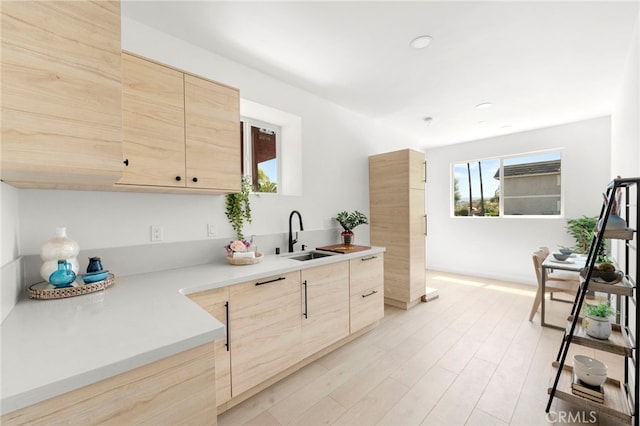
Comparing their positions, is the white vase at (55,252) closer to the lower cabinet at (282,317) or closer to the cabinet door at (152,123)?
the cabinet door at (152,123)

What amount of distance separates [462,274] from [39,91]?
5.95 m

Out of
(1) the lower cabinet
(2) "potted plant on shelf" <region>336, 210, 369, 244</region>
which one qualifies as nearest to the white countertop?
(1) the lower cabinet

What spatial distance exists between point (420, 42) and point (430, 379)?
104 inches

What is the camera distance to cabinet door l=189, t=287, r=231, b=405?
1.56 m

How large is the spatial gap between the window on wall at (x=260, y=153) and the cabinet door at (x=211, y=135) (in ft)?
2.21

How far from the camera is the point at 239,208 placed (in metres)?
2.33

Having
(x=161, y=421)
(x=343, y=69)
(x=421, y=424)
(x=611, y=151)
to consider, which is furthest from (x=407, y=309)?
(x=611, y=151)

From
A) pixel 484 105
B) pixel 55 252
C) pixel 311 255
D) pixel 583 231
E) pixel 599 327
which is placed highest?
pixel 484 105

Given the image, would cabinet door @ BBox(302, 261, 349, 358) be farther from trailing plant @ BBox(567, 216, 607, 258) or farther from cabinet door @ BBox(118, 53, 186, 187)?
trailing plant @ BBox(567, 216, 607, 258)

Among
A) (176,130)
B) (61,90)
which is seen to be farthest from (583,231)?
(61,90)

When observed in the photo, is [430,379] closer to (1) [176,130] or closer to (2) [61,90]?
(1) [176,130]

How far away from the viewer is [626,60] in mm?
2381

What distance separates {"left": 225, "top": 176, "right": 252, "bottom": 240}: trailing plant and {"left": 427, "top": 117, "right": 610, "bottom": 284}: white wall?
4.51 meters

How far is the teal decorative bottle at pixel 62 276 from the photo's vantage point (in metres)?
1.32
